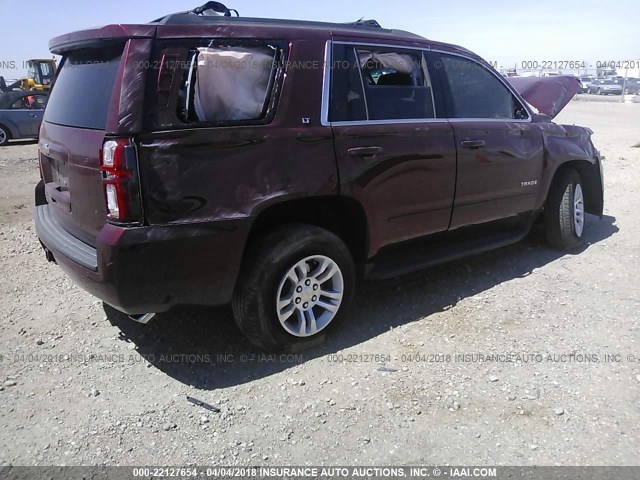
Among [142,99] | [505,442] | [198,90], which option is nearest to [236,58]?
[198,90]

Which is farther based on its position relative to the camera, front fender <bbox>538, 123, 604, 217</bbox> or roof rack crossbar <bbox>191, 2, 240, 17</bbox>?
front fender <bbox>538, 123, 604, 217</bbox>

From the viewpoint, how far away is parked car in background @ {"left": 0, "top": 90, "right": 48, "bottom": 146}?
13406 millimetres

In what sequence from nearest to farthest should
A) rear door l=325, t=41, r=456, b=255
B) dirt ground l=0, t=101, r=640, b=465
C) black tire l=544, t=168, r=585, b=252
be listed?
dirt ground l=0, t=101, r=640, b=465, rear door l=325, t=41, r=456, b=255, black tire l=544, t=168, r=585, b=252

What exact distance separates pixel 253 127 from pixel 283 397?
1510 millimetres

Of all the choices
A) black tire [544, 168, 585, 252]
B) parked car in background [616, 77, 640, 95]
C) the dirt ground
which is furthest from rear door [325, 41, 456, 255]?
parked car in background [616, 77, 640, 95]

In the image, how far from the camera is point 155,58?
267 centimetres

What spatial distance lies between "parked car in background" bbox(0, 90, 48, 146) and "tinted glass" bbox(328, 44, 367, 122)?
12493 millimetres

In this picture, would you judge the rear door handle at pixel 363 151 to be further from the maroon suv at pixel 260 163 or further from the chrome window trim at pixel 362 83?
the chrome window trim at pixel 362 83

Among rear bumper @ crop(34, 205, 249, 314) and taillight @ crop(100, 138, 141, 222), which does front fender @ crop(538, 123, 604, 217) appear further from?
taillight @ crop(100, 138, 141, 222)

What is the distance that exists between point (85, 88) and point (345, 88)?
154 cm

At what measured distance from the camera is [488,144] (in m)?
4.11

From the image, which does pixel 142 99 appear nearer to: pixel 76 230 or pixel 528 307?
pixel 76 230

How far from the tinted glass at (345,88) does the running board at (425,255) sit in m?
1.02

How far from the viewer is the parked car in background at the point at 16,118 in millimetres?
13406
